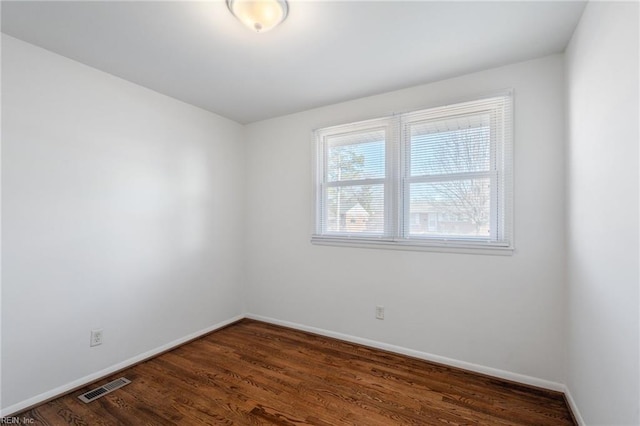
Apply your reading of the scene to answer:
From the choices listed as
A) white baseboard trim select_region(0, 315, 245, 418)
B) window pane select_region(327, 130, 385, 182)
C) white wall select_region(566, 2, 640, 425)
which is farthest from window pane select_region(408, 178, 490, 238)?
white baseboard trim select_region(0, 315, 245, 418)

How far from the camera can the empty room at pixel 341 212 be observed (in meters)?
1.67

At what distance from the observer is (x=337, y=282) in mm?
3098

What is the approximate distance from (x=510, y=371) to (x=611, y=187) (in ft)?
5.45

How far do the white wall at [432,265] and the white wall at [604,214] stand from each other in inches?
6.9

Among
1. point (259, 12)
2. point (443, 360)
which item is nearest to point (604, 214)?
point (443, 360)

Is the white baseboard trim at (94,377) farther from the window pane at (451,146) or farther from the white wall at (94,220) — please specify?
the window pane at (451,146)

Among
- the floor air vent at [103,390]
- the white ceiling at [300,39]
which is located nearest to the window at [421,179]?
the white ceiling at [300,39]

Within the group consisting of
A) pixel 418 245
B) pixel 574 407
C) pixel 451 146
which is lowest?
pixel 574 407

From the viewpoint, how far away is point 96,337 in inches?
Result: 91.9

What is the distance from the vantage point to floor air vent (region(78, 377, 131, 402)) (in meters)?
2.07

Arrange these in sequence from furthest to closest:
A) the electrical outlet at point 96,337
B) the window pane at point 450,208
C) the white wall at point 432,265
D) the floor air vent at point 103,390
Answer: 1. the window pane at point 450,208
2. the electrical outlet at point 96,337
3. the white wall at point 432,265
4. the floor air vent at point 103,390

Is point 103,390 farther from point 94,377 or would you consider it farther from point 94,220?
point 94,220

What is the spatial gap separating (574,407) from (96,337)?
11.5ft

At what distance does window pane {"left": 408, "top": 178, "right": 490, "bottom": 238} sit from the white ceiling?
96 centimetres
